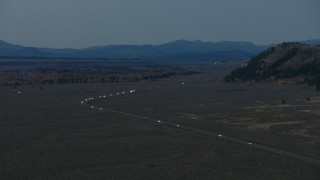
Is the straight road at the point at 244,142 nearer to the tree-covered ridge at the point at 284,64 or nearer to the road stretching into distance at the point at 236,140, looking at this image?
the road stretching into distance at the point at 236,140

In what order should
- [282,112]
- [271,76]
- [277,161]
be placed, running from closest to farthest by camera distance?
1. [277,161]
2. [282,112]
3. [271,76]

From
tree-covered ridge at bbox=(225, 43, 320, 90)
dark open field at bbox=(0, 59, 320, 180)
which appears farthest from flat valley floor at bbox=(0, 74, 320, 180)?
tree-covered ridge at bbox=(225, 43, 320, 90)

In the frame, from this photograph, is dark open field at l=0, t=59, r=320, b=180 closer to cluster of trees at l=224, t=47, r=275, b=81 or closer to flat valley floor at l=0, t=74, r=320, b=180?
flat valley floor at l=0, t=74, r=320, b=180

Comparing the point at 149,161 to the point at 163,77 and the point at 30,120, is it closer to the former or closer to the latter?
the point at 30,120

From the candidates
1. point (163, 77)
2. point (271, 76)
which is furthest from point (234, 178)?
point (163, 77)

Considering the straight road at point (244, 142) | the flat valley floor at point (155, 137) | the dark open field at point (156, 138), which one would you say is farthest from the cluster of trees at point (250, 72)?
the straight road at point (244, 142)

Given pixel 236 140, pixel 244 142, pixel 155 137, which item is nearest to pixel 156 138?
→ pixel 155 137

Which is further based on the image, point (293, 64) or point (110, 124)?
point (293, 64)
